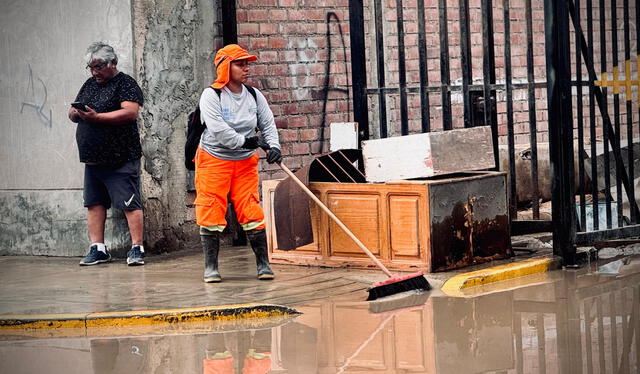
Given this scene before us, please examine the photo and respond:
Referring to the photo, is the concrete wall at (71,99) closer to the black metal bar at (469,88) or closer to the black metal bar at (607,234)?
the black metal bar at (469,88)

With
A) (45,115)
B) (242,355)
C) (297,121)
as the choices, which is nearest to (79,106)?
(45,115)

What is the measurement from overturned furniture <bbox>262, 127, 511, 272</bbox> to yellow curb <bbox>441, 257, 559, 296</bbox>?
339 millimetres

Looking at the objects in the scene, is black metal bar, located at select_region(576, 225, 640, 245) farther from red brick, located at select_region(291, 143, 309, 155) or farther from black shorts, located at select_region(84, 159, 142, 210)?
black shorts, located at select_region(84, 159, 142, 210)

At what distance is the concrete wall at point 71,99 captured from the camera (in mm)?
11812

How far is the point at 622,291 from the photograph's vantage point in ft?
30.1

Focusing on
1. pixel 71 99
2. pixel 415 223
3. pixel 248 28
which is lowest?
pixel 415 223

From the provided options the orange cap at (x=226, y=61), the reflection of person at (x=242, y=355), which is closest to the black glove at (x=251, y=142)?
the orange cap at (x=226, y=61)

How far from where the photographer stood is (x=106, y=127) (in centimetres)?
1129

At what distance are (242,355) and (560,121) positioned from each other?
4.11 metres

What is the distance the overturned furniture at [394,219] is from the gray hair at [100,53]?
6.17 feet

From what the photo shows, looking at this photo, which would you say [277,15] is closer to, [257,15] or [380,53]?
[257,15]

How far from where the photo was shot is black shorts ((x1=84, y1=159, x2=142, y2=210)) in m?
11.4

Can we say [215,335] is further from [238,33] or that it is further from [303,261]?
[238,33]

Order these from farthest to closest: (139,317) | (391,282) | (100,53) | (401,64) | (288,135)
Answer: (288,135) → (100,53) → (401,64) → (391,282) → (139,317)
